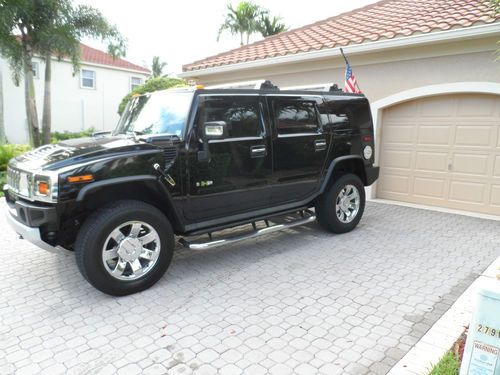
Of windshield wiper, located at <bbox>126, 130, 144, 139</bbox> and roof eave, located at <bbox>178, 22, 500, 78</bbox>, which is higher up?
roof eave, located at <bbox>178, 22, 500, 78</bbox>

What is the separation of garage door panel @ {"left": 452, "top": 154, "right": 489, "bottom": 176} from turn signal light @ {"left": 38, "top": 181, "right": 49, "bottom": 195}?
7298 mm

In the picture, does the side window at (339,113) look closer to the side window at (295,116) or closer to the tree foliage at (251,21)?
the side window at (295,116)

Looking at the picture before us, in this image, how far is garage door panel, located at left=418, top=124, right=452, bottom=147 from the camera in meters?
7.70

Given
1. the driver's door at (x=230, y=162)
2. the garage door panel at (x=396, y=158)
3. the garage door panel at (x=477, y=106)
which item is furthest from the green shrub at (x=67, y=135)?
the garage door panel at (x=477, y=106)

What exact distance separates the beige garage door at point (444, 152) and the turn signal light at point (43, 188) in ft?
23.5

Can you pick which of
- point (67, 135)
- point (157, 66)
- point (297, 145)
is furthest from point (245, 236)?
point (157, 66)

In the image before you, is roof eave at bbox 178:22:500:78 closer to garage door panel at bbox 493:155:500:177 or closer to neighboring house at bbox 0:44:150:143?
garage door panel at bbox 493:155:500:177

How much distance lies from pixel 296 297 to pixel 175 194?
5.59 feet

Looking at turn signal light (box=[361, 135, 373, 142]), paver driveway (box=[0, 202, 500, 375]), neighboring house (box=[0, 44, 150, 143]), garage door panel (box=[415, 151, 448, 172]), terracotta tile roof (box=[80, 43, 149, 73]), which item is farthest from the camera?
terracotta tile roof (box=[80, 43, 149, 73])

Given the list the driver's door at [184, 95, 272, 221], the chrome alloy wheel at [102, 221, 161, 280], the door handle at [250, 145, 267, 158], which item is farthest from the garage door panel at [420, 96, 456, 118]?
the chrome alloy wheel at [102, 221, 161, 280]

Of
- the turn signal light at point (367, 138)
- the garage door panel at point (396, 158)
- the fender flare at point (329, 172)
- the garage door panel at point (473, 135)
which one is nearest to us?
the fender flare at point (329, 172)

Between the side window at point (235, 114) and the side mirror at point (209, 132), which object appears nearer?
the side mirror at point (209, 132)

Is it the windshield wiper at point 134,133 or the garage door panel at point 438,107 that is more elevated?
the garage door panel at point 438,107

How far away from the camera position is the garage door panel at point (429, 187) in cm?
796
